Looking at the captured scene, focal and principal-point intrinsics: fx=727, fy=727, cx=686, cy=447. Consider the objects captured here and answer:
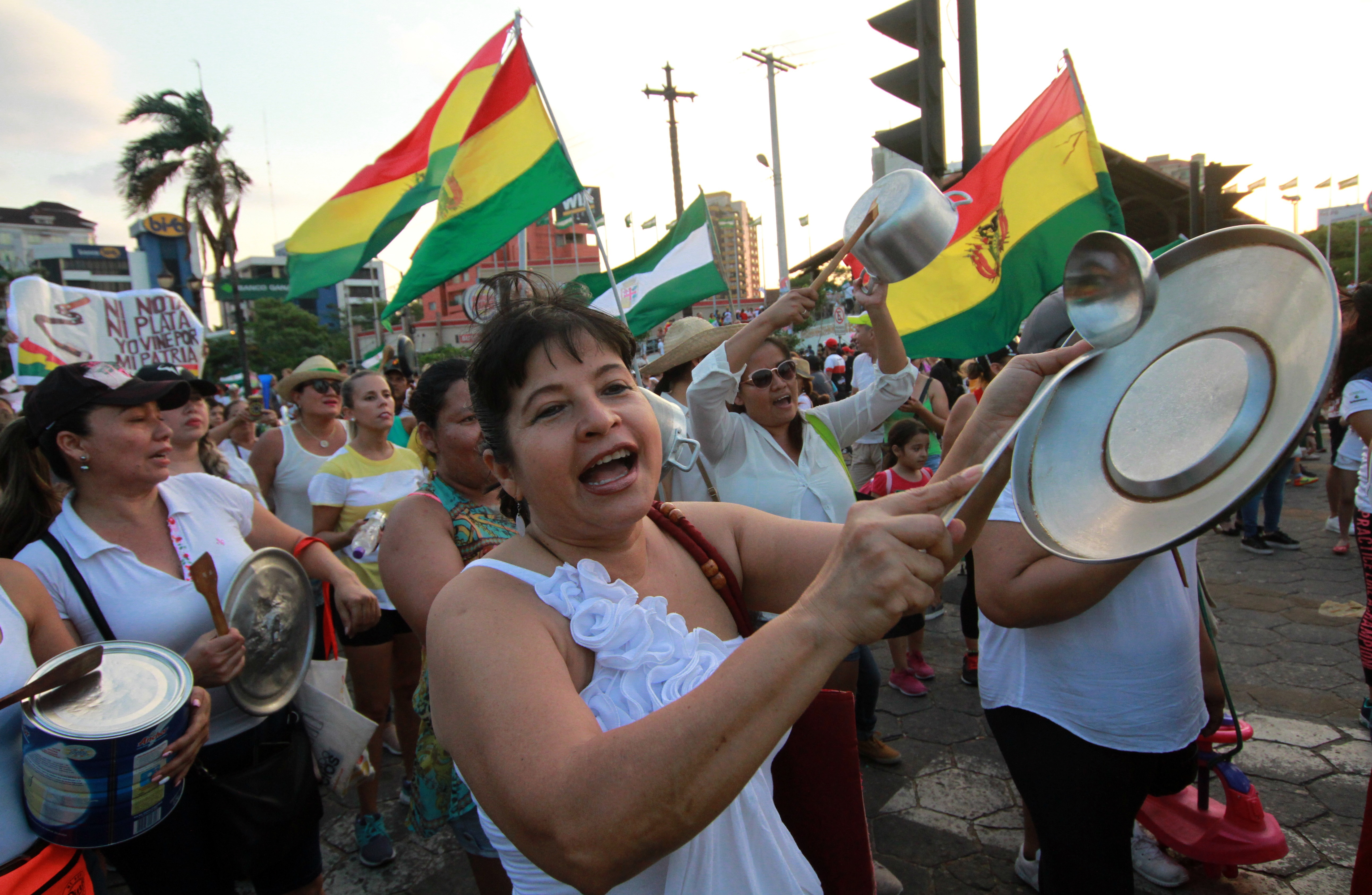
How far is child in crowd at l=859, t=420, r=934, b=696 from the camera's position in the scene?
4570 mm

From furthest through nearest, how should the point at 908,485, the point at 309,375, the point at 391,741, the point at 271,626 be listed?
the point at 908,485, the point at 309,375, the point at 391,741, the point at 271,626

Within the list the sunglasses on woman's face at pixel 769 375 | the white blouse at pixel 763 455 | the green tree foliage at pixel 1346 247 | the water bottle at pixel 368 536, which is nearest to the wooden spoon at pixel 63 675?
the water bottle at pixel 368 536

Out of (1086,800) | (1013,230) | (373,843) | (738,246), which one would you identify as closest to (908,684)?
(1086,800)

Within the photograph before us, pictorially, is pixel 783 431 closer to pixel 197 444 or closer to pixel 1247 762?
pixel 1247 762

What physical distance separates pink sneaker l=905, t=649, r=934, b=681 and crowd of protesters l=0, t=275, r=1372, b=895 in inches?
38.2

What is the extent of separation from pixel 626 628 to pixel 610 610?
4cm

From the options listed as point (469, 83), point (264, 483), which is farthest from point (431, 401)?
point (469, 83)

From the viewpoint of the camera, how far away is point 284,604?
2.64m

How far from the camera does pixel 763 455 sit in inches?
137

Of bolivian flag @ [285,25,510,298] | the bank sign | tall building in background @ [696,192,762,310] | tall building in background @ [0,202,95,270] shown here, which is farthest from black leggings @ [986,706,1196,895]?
tall building in background @ [0,202,95,270]

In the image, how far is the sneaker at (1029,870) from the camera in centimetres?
273

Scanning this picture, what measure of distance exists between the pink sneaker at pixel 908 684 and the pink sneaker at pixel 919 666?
44 millimetres

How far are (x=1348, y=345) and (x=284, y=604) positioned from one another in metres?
5.15

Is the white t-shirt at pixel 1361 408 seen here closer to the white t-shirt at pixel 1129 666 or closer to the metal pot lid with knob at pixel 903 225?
the white t-shirt at pixel 1129 666
